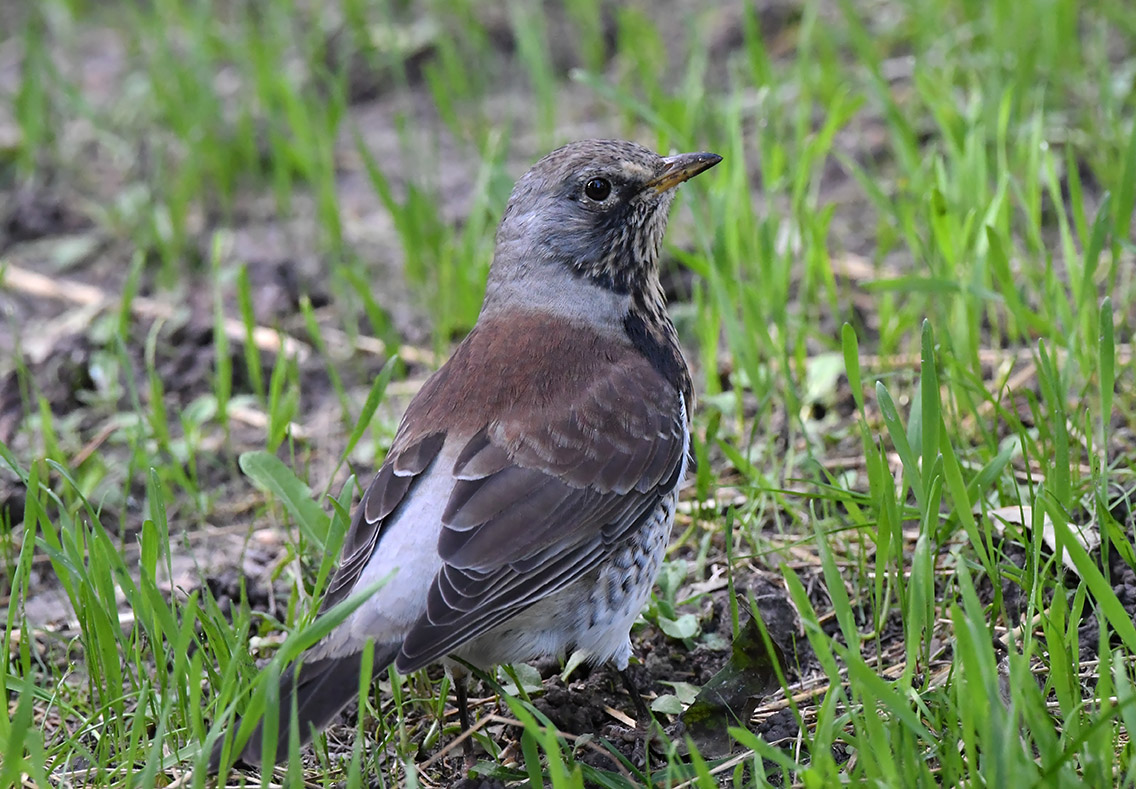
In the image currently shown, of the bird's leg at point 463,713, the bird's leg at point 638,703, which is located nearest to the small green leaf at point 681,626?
the bird's leg at point 638,703

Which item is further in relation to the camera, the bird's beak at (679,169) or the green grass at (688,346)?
the bird's beak at (679,169)

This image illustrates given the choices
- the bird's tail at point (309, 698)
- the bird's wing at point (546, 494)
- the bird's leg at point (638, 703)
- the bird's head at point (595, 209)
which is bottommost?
the bird's leg at point (638, 703)

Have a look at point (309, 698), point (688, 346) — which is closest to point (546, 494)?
point (309, 698)

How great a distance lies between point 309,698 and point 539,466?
3.14ft

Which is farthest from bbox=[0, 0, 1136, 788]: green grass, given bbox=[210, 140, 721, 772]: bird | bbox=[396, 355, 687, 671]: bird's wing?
bbox=[396, 355, 687, 671]: bird's wing

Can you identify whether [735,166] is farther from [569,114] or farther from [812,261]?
[569,114]

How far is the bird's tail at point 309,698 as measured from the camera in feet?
10.2

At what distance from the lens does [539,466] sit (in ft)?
12.6

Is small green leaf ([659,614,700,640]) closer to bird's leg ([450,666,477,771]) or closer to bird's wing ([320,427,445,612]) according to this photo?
bird's leg ([450,666,477,771])

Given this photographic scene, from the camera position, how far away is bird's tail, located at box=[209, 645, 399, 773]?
10.2ft

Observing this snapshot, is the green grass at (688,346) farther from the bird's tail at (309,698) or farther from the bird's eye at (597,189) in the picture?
the bird's eye at (597,189)

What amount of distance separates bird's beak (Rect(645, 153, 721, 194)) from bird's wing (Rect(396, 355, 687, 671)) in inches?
24.0

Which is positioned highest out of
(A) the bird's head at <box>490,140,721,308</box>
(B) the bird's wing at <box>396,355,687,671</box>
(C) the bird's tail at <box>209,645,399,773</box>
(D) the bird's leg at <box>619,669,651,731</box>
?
(A) the bird's head at <box>490,140,721,308</box>

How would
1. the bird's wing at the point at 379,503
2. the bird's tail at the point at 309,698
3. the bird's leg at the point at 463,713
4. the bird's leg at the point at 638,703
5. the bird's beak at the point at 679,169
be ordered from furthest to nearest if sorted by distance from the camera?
the bird's beak at the point at 679,169 < the bird's leg at the point at 638,703 < the bird's leg at the point at 463,713 < the bird's wing at the point at 379,503 < the bird's tail at the point at 309,698
